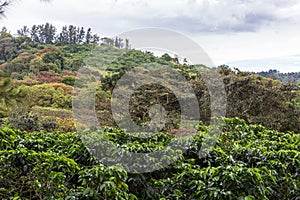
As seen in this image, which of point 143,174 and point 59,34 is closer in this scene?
point 143,174

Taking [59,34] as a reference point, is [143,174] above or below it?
below

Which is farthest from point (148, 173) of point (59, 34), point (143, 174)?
point (59, 34)

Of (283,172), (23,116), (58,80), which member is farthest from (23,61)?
(283,172)

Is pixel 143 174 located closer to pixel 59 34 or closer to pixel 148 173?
pixel 148 173

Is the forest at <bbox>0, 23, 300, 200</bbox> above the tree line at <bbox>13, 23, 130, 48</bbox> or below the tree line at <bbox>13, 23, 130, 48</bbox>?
below

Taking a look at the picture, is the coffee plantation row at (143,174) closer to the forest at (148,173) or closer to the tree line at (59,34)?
the forest at (148,173)

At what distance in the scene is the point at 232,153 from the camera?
254 centimetres

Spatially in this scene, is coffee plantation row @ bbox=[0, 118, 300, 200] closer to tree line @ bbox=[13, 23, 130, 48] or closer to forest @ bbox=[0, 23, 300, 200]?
forest @ bbox=[0, 23, 300, 200]

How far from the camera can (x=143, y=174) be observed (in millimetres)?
2166

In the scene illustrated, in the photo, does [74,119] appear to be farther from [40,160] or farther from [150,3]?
[40,160]

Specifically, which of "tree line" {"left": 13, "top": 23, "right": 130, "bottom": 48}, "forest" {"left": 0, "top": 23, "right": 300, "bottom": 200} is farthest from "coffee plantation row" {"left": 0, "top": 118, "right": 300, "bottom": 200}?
"tree line" {"left": 13, "top": 23, "right": 130, "bottom": 48}

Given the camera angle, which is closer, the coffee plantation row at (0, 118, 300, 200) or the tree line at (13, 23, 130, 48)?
the coffee plantation row at (0, 118, 300, 200)

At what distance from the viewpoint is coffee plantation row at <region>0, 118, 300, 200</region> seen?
1.87 meters

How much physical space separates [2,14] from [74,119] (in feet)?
24.1
